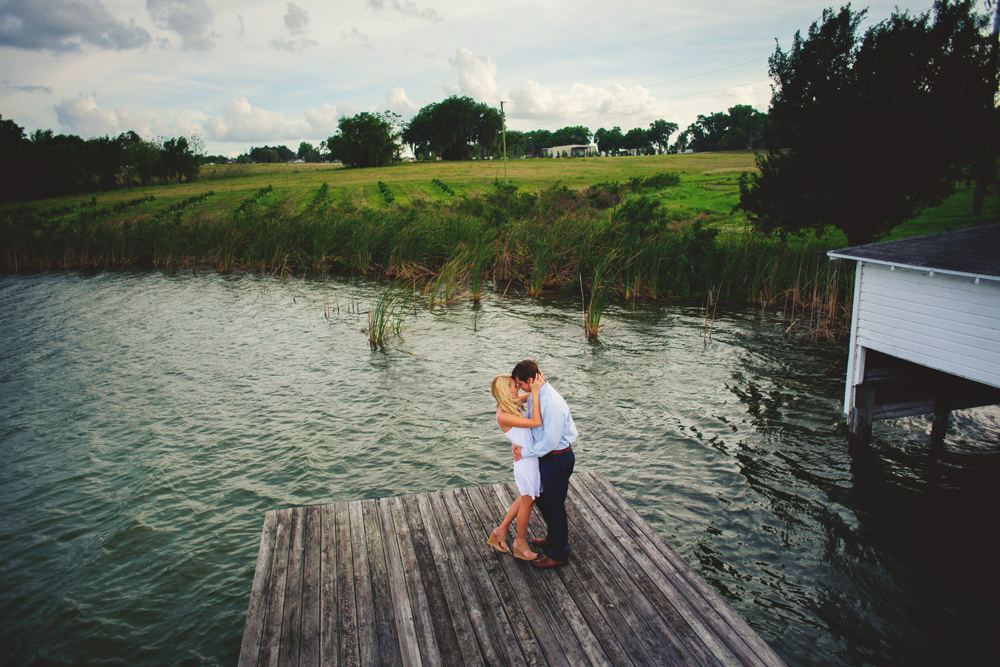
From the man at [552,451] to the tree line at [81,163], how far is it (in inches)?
2284

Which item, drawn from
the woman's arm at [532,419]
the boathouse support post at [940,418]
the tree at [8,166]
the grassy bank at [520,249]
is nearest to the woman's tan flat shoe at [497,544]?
the woman's arm at [532,419]

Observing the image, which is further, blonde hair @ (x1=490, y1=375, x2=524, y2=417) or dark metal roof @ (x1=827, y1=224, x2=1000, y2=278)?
dark metal roof @ (x1=827, y1=224, x2=1000, y2=278)

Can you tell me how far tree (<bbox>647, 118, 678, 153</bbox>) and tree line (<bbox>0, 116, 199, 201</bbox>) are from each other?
111216 mm

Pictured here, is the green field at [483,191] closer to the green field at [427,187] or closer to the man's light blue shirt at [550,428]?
the green field at [427,187]

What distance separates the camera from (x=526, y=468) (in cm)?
417

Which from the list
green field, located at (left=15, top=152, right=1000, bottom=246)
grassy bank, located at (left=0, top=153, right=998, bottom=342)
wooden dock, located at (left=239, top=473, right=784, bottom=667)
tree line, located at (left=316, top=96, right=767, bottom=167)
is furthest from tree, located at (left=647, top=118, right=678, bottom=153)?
wooden dock, located at (left=239, top=473, right=784, bottom=667)

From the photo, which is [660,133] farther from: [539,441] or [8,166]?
[539,441]

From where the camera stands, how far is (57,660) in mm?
4574

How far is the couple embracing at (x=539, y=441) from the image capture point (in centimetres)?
405

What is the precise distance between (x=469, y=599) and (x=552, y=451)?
1.27 m

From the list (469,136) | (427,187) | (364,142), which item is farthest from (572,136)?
(427,187)

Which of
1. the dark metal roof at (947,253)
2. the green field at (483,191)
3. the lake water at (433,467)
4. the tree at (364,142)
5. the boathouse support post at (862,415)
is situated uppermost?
the tree at (364,142)

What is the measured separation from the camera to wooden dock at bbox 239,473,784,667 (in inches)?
141

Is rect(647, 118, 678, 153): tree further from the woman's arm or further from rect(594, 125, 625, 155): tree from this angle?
→ the woman's arm
